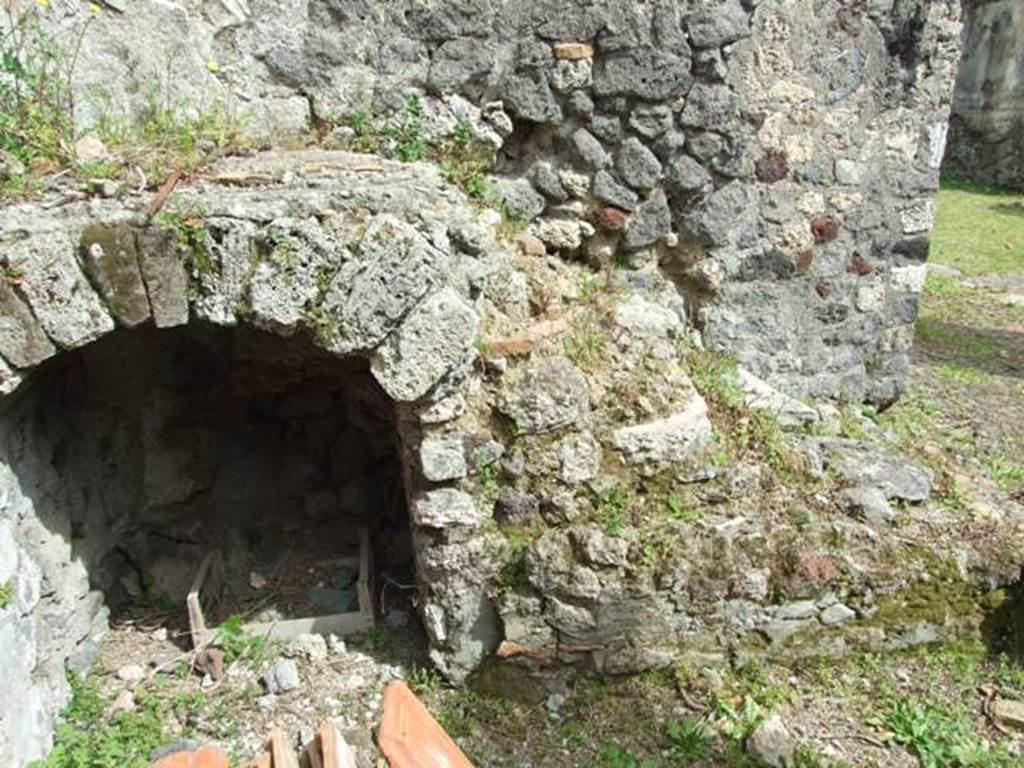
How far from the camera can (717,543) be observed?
311 cm

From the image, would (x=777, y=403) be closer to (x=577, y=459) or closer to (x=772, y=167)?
(x=772, y=167)

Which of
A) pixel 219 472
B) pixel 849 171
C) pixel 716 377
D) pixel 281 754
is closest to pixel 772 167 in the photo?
pixel 849 171

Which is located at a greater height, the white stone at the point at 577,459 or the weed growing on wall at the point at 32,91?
the weed growing on wall at the point at 32,91

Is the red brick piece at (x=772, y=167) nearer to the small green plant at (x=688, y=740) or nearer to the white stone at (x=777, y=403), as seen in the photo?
the white stone at (x=777, y=403)

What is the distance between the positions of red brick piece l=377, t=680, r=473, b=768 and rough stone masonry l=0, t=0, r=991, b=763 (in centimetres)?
70

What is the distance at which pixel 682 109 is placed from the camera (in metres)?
3.60

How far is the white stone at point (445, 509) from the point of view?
121 inches

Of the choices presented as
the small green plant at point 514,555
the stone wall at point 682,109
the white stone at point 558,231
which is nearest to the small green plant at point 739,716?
the small green plant at point 514,555

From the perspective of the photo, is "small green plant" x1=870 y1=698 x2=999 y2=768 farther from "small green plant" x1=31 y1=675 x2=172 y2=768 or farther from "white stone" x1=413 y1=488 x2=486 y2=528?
"small green plant" x1=31 y1=675 x2=172 y2=768

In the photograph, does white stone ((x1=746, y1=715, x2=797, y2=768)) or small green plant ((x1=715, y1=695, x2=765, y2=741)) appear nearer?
white stone ((x1=746, y1=715, x2=797, y2=768))

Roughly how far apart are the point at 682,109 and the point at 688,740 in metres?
2.45

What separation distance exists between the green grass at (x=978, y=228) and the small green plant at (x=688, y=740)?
273 inches

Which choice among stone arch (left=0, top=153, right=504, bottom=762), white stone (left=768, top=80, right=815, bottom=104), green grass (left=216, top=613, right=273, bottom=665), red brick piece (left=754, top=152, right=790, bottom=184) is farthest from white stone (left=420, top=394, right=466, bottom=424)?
white stone (left=768, top=80, right=815, bottom=104)

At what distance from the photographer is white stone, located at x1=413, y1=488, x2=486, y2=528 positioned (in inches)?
121
